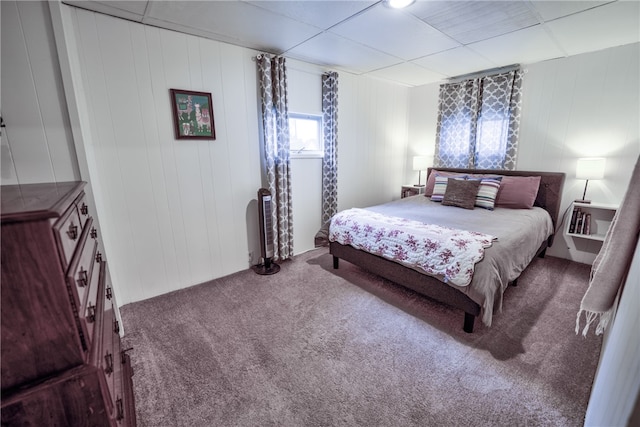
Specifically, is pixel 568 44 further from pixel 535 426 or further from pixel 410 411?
pixel 410 411

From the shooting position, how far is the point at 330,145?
3570mm

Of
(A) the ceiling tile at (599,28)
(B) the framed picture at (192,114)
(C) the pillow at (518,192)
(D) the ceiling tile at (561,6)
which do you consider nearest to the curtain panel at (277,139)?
(B) the framed picture at (192,114)

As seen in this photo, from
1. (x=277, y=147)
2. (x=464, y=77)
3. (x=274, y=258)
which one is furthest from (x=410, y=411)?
(x=464, y=77)

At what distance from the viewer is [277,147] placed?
303 centimetres

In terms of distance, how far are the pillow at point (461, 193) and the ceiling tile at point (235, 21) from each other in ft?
7.61

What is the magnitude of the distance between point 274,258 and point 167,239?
3.79ft

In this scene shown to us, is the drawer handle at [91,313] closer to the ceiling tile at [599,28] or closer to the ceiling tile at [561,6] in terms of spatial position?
the ceiling tile at [561,6]

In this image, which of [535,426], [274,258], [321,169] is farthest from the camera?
[321,169]

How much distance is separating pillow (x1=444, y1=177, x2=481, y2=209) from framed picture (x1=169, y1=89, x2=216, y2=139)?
9.04ft

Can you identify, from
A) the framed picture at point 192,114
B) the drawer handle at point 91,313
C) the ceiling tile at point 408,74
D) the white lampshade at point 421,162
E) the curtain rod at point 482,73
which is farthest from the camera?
the white lampshade at point 421,162

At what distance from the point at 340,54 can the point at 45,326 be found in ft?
10.4

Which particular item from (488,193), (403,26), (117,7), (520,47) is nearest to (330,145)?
(403,26)

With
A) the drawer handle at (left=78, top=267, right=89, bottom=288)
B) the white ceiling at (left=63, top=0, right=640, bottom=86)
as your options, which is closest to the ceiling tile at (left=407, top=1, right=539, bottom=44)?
the white ceiling at (left=63, top=0, right=640, bottom=86)

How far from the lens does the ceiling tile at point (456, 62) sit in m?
2.96
